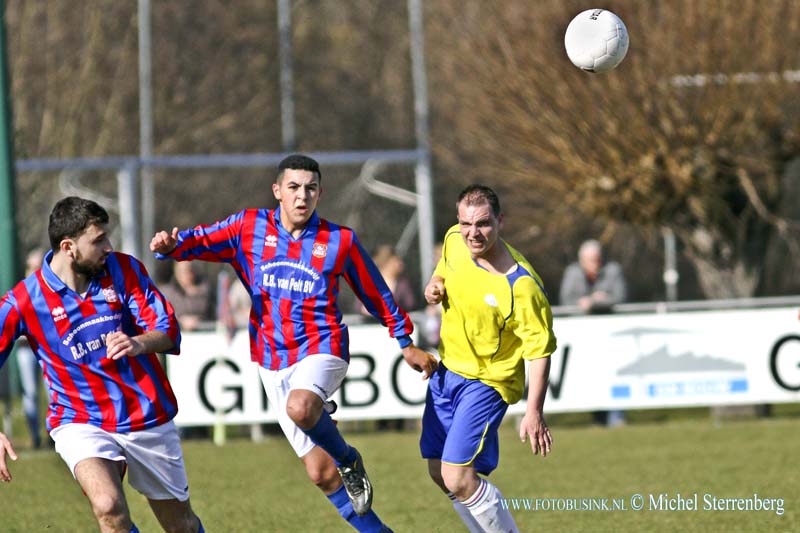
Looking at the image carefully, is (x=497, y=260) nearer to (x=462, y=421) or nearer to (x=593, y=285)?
(x=462, y=421)

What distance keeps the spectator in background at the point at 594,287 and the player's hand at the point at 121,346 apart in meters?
8.37

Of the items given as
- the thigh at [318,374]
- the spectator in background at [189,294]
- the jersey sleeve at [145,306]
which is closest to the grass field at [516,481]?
the spectator in background at [189,294]

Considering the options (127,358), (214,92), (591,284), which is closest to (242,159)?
(591,284)

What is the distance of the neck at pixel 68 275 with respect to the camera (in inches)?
213

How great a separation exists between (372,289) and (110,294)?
152cm

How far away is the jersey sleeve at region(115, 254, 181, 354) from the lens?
544 centimetres

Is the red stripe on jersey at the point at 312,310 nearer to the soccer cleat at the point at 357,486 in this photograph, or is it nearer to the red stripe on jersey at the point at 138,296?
the soccer cleat at the point at 357,486

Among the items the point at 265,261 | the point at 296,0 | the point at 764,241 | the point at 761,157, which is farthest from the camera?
the point at 296,0

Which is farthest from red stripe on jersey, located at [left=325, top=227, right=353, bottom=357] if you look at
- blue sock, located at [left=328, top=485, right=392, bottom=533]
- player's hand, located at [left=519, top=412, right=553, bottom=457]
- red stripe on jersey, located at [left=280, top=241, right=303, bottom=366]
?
player's hand, located at [left=519, top=412, right=553, bottom=457]

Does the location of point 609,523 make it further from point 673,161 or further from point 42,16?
point 42,16

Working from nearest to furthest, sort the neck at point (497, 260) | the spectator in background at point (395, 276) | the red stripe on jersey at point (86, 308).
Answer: the red stripe on jersey at point (86, 308)
the neck at point (497, 260)
the spectator in background at point (395, 276)

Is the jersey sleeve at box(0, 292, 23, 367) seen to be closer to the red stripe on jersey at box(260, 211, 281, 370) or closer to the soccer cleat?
the red stripe on jersey at box(260, 211, 281, 370)

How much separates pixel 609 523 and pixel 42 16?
20968mm

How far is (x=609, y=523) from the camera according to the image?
7.40 m
